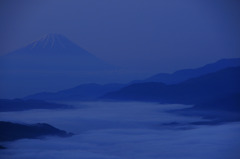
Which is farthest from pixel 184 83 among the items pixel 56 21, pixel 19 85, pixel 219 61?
pixel 19 85

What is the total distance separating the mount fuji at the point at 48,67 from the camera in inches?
175

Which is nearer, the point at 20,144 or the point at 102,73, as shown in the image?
the point at 20,144

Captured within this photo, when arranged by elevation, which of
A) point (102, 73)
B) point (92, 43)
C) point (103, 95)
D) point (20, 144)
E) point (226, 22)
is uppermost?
point (226, 22)

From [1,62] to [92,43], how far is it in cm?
119

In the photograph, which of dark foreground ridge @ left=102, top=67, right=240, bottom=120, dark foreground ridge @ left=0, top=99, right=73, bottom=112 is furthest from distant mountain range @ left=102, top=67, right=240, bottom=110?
dark foreground ridge @ left=0, top=99, right=73, bottom=112

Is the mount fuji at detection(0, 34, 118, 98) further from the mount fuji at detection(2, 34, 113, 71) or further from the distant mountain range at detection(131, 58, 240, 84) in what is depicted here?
the distant mountain range at detection(131, 58, 240, 84)

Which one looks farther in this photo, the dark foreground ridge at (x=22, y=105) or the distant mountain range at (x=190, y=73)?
the distant mountain range at (x=190, y=73)

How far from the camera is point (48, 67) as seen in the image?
4496 millimetres

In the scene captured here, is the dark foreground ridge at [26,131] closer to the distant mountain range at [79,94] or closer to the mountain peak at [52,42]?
the distant mountain range at [79,94]

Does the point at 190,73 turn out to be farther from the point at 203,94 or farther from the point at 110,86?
the point at 110,86

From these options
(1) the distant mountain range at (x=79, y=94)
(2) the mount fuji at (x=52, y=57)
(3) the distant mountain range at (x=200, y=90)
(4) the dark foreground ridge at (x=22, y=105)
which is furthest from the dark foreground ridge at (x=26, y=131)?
(3) the distant mountain range at (x=200, y=90)

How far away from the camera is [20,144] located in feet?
14.0

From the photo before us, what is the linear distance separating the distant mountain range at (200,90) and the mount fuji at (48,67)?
19.4 inches

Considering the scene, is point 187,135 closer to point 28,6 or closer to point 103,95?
point 103,95
